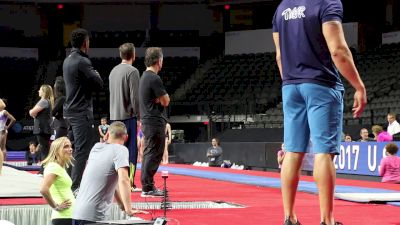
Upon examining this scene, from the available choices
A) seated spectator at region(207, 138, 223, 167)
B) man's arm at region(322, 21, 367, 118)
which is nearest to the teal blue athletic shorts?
man's arm at region(322, 21, 367, 118)

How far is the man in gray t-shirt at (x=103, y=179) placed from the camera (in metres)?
5.02

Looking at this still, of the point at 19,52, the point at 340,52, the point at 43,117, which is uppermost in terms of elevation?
the point at 19,52

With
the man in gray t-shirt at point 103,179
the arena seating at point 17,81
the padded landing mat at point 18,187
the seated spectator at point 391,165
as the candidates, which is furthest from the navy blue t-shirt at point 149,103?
the arena seating at point 17,81

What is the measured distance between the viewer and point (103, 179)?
16.6 ft

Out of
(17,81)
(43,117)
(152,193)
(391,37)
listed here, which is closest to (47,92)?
(43,117)

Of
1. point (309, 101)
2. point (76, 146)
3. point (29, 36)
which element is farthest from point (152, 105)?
point (29, 36)

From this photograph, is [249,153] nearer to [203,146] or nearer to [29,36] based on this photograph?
[203,146]

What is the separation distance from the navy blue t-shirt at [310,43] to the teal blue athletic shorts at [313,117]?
0.19ft

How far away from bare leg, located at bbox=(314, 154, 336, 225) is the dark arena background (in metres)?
9.50

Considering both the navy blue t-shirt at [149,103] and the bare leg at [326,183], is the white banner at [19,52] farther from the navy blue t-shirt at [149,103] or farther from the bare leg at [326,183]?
the bare leg at [326,183]

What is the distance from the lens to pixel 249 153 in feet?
65.2

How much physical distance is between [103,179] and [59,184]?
68 centimetres

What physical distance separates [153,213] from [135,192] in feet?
7.55

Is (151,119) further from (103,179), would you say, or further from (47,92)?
(47,92)
